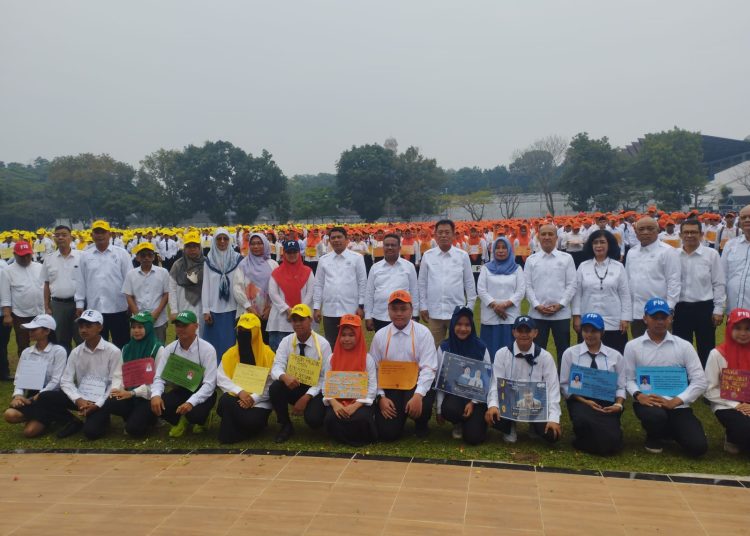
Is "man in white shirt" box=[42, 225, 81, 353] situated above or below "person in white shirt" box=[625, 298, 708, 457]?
above

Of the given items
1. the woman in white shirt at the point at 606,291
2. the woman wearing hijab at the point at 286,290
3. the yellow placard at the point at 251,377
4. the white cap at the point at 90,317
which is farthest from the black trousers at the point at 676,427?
the white cap at the point at 90,317

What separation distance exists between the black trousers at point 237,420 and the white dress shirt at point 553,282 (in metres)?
2.92

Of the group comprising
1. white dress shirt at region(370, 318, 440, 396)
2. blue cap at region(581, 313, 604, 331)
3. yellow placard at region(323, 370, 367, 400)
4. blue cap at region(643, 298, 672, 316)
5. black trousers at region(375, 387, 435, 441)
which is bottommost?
black trousers at region(375, 387, 435, 441)

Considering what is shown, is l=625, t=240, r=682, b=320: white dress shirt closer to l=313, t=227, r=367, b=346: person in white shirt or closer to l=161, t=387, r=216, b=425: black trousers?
l=313, t=227, r=367, b=346: person in white shirt

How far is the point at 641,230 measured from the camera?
18.4 ft

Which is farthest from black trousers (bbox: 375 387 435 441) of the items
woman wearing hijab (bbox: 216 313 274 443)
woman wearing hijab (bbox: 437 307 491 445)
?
woman wearing hijab (bbox: 216 313 274 443)

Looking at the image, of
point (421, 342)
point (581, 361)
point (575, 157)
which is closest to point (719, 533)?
point (581, 361)

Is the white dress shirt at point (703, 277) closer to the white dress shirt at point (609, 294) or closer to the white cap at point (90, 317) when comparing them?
the white dress shirt at point (609, 294)

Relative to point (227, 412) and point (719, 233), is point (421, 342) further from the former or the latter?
point (719, 233)

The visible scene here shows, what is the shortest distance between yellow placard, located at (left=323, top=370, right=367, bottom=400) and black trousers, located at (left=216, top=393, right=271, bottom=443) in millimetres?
647

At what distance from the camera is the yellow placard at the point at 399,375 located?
16.3 ft

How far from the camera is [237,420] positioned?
488 centimetres

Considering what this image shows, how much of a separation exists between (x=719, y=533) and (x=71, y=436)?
17.3 feet

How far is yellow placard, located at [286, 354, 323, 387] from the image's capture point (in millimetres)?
4945
